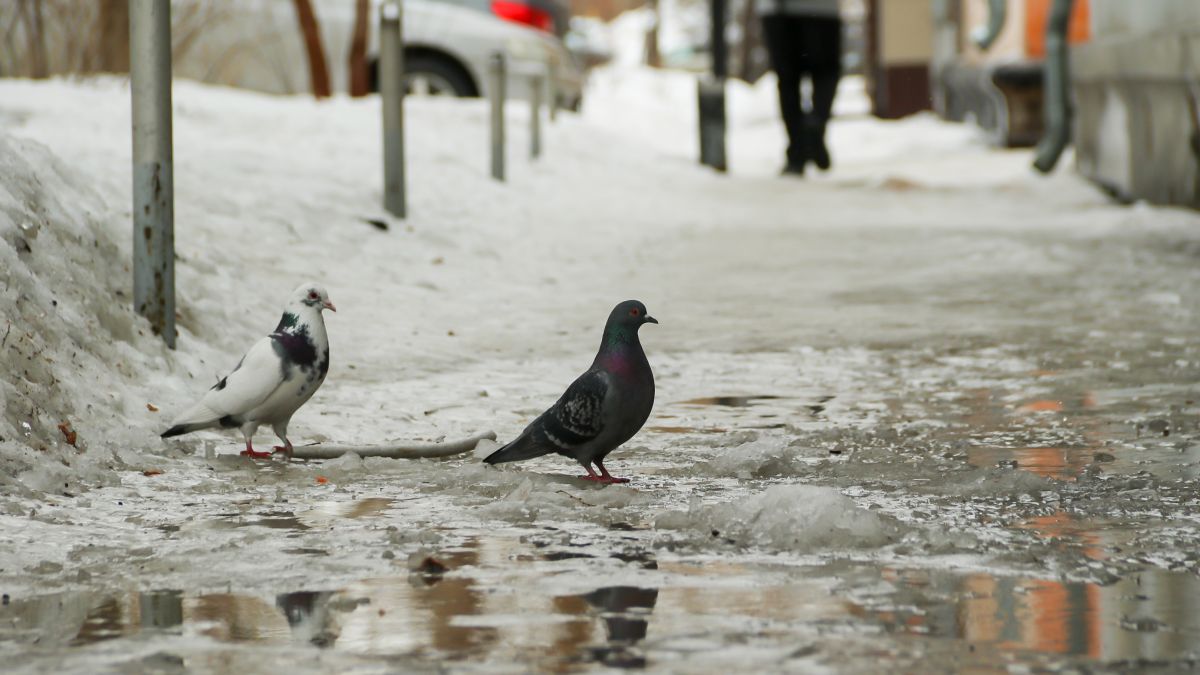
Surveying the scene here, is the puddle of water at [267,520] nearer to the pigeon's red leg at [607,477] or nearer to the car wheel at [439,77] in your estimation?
the pigeon's red leg at [607,477]

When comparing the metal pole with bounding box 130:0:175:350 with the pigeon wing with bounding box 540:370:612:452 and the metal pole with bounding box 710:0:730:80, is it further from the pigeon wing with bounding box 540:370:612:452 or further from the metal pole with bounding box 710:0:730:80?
the metal pole with bounding box 710:0:730:80

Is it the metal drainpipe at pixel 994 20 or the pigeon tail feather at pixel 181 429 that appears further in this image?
the metal drainpipe at pixel 994 20

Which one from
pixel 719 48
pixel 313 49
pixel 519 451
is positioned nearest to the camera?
pixel 519 451

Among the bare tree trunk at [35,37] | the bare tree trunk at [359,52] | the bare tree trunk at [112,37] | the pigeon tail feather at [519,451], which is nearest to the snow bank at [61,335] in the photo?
the pigeon tail feather at [519,451]

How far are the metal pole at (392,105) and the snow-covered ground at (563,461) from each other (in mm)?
257

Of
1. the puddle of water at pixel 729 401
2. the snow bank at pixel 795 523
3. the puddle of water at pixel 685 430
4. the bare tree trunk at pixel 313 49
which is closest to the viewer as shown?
the snow bank at pixel 795 523

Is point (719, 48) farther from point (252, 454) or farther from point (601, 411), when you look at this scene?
point (601, 411)

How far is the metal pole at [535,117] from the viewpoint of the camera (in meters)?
14.8

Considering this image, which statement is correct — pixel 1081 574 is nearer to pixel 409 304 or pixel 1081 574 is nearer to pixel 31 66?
pixel 409 304

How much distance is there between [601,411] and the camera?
15.3 feet

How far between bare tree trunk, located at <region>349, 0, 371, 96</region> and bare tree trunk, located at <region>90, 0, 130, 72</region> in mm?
2556

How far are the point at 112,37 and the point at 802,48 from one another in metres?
6.04

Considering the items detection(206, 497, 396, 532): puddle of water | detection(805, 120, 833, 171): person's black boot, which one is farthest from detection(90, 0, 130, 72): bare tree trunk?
detection(206, 497, 396, 532): puddle of water

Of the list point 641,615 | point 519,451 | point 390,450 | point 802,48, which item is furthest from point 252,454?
point 802,48
